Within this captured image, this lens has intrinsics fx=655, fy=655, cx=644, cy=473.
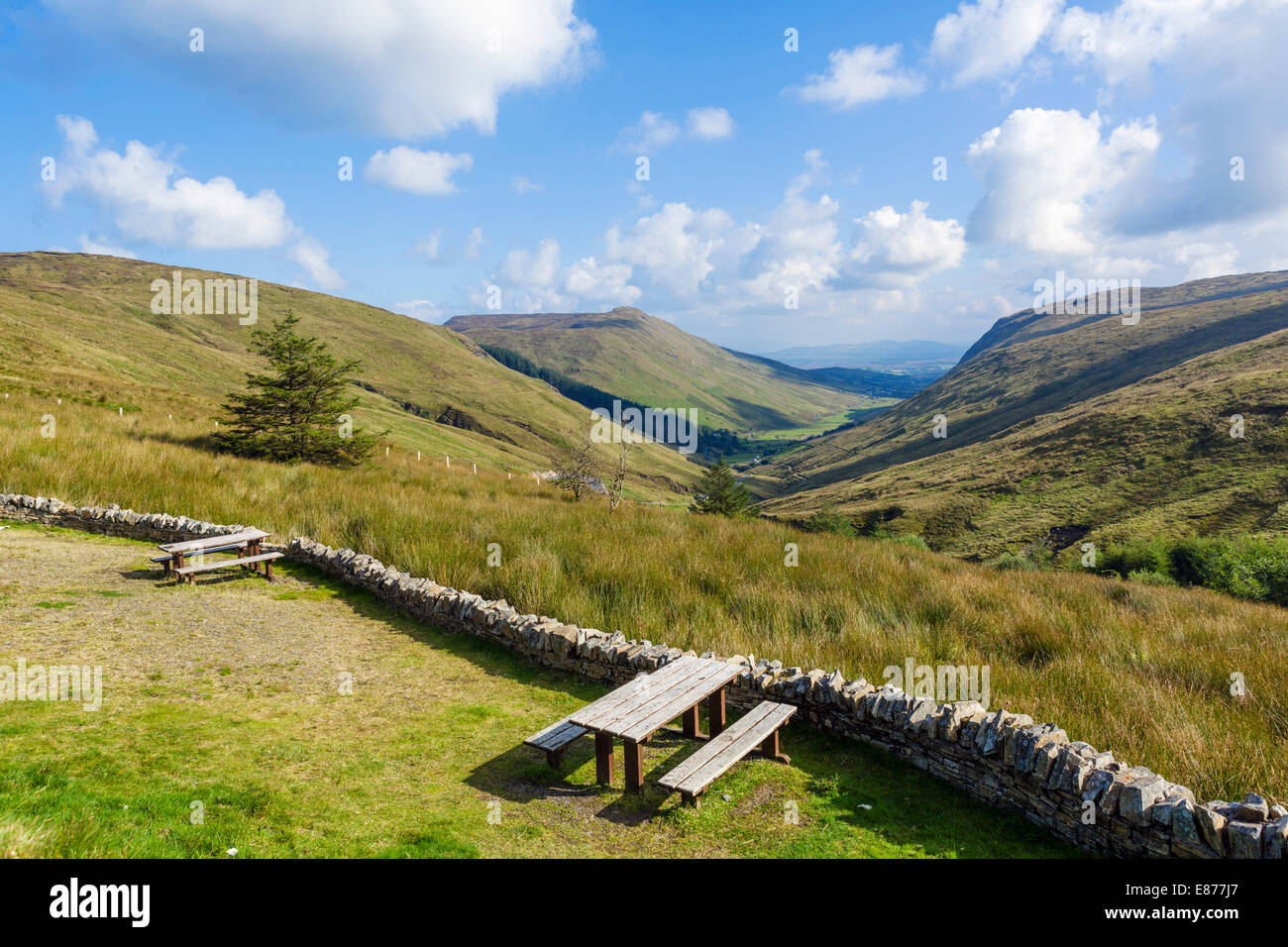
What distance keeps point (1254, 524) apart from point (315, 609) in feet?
173

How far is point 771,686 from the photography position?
6.98m

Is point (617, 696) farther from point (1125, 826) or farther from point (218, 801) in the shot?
point (1125, 826)

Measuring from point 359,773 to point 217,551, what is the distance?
8.44 metres

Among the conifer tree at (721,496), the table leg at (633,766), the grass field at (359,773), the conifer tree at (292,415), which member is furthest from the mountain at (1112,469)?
the table leg at (633,766)

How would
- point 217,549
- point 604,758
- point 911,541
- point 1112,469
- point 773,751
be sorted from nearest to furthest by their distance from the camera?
point 604,758 → point 773,751 → point 217,549 → point 911,541 → point 1112,469

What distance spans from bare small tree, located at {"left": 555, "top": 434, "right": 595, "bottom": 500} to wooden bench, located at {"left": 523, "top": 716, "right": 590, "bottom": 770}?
16.7m

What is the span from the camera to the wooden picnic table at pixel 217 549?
34.5ft

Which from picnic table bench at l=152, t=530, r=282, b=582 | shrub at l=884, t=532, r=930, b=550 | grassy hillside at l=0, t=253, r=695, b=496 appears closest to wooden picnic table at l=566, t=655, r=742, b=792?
picnic table bench at l=152, t=530, r=282, b=582

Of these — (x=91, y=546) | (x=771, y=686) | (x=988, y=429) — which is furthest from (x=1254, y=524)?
(x=988, y=429)

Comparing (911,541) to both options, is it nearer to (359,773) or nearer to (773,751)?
(773,751)

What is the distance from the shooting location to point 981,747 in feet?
17.7

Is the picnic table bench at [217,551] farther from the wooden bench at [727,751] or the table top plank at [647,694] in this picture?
the wooden bench at [727,751]

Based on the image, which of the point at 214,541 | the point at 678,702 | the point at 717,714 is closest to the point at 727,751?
the point at 678,702

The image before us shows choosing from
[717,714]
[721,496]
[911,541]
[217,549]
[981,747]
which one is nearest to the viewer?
[981,747]
